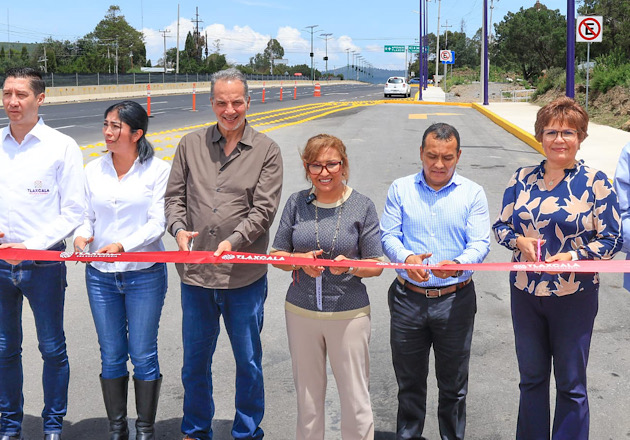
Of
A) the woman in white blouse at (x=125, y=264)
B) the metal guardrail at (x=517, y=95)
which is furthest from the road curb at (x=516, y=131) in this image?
the metal guardrail at (x=517, y=95)

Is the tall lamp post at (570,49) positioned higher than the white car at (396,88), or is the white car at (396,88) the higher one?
the white car at (396,88)

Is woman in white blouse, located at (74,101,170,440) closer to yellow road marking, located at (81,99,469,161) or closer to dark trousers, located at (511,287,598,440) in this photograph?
dark trousers, located at (511,287,598,440)

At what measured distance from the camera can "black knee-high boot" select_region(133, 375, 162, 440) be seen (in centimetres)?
390

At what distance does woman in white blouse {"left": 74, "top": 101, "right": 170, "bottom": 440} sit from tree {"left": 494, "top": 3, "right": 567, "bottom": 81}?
62.2m

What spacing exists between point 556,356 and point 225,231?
1.84 metres

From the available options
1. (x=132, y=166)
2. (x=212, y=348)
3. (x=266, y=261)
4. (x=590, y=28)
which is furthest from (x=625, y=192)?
(x=590, y=28)

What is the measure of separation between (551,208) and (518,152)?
525 inches

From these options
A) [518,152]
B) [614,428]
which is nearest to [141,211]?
[614,428]

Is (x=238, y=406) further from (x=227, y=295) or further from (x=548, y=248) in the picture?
(x=548, y=248)

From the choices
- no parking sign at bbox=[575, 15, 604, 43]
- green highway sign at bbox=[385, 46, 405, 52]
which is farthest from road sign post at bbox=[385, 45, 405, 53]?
no parking sign at bbox=[575, 15, 604, 43]

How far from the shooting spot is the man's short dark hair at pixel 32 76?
3.84 m

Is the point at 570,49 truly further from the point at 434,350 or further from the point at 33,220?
the point at 33,220

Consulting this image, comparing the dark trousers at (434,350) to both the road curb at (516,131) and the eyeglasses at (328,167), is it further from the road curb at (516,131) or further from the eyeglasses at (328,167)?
the road curb at (516,131)

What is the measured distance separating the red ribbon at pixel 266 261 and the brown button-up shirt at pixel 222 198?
9 centimetres
